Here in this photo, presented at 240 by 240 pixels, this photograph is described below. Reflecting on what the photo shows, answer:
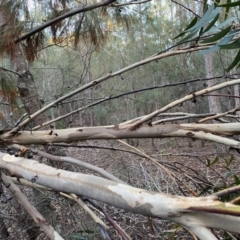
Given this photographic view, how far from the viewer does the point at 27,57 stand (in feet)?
8.20

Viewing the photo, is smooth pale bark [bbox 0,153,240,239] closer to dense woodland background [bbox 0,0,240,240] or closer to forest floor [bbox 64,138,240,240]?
dense woodland background [bbox 0,0,240,240]

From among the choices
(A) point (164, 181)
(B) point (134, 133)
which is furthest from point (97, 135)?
(A) point (164, 181)

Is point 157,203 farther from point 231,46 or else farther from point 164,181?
point 164,181

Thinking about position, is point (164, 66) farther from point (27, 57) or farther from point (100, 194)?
point (100, 194)

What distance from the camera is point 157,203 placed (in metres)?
0.39

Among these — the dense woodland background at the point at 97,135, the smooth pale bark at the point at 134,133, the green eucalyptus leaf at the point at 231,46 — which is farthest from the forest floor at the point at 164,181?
the green eucalyptus leaf at the point at 231,46

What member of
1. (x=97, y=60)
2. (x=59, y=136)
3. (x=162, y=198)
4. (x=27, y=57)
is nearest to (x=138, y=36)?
(x=97, y=60)

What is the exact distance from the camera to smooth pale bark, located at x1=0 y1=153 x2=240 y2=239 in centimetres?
33

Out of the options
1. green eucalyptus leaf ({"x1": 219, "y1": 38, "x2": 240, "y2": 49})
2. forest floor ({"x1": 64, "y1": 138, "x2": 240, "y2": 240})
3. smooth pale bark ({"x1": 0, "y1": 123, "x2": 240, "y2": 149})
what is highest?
green eucalyptus leaf ({"x1": 219, "y1": 38, "x2": 240, "y2": 49})

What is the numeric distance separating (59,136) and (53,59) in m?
7.79

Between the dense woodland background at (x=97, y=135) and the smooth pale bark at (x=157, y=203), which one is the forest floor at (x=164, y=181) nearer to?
the dense woodland background at (x=97, y=135)

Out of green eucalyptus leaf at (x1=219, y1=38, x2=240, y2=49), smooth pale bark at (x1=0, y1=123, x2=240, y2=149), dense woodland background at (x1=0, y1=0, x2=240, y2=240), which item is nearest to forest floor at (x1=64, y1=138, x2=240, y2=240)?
dense woodland background at (x1=0, y1=0, x2=240, y2=240)

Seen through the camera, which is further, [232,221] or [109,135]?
[109,135]

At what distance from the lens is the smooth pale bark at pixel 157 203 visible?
0.33 m
